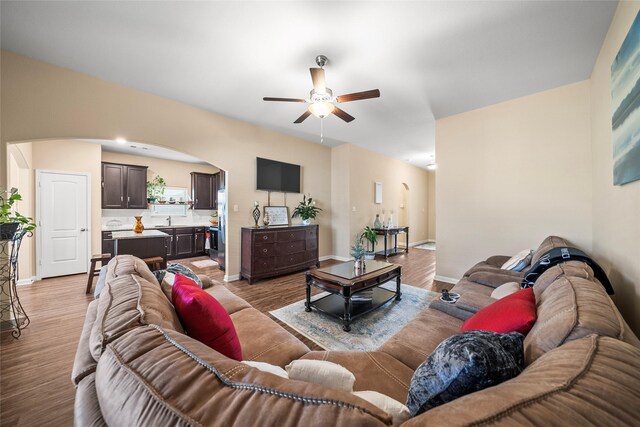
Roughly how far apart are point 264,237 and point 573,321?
12.5 feet

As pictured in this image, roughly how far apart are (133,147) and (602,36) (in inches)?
288

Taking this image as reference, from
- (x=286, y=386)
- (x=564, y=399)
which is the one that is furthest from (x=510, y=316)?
(x=286, y=386)

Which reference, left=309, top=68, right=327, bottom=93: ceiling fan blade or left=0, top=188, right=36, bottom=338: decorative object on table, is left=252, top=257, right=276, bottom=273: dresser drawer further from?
left=309, top=68, right=327, bottom=93: ceiling fan blade

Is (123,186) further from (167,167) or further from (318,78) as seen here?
(318,78)

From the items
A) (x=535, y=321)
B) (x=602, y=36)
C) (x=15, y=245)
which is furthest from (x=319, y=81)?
(x=15, y=245)

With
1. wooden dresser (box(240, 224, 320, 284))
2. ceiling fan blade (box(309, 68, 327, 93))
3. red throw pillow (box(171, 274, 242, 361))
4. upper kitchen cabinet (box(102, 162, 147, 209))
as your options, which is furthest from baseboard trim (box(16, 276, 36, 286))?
ceiling fan blade (box(309, 68, 327, 93))

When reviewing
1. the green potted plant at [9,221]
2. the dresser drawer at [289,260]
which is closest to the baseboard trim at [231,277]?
the dresser drawer at [289,260]

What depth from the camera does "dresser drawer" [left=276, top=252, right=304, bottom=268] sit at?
4355mm

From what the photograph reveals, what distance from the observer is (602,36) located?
2119 mm

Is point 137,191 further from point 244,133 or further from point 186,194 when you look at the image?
point 244,133

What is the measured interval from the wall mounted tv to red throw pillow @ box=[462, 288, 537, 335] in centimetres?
396

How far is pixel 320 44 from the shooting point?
2234 mm

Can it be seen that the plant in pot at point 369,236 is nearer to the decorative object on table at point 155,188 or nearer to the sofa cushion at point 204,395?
the decorative object on table at point 155,188

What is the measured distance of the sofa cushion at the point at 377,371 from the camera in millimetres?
1065
